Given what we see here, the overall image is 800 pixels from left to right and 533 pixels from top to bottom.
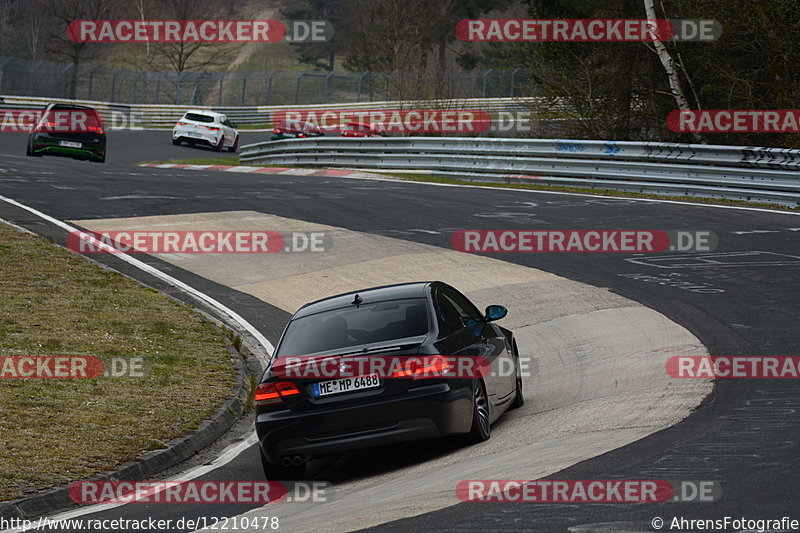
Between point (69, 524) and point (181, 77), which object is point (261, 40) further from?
point (69, 524)

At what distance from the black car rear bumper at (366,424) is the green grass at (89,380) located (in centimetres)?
151

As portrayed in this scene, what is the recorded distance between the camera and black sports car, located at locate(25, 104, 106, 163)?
99.3ft

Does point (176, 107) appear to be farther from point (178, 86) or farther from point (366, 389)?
point (366, 389)

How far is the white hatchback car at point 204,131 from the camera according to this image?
46.8 metres

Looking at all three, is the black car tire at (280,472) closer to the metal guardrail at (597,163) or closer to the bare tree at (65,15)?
the metal guardrail at (597,163)

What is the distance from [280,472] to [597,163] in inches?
753

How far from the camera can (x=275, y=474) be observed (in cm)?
830

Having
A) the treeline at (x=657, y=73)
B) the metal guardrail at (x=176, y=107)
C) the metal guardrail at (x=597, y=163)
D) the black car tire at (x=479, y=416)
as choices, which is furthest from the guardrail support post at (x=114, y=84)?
the black car tire at (x=479, y=416)

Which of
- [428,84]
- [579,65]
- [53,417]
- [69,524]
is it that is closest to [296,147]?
[428,84]

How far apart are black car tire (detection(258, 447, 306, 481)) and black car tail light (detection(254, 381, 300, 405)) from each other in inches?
16.0

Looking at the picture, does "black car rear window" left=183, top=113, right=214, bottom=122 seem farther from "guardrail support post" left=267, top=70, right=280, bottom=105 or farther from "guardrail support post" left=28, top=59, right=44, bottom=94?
"guardrail support post" left=28, top=59, right=44, bottom=94

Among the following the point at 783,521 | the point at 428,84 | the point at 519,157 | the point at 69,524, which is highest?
the point at 428,84

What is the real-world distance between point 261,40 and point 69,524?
11208cm

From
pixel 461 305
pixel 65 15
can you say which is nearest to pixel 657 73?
pixel 461 305
